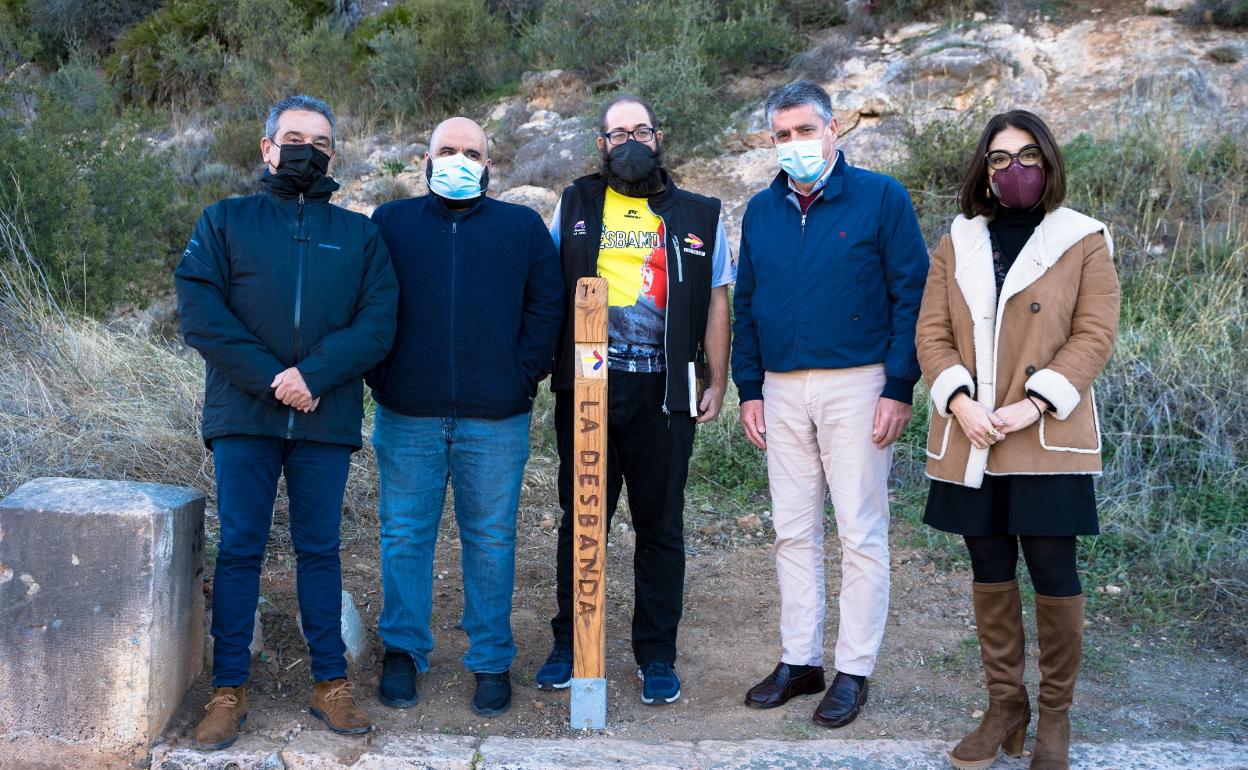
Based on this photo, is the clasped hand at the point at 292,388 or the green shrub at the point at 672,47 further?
the green shrub at the point at 672,47

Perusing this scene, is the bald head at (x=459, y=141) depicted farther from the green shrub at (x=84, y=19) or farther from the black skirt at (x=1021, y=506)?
the green shrub at (x=84, y=19)

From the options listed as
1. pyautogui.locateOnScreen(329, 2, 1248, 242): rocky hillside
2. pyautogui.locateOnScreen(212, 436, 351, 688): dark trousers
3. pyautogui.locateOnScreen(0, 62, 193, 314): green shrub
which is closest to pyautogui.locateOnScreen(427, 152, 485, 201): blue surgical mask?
pyautogui.locateOnScreen(212, 436, 351, 688): dark trousers

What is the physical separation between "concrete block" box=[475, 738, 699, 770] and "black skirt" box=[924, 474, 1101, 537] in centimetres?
113

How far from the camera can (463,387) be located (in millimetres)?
3646

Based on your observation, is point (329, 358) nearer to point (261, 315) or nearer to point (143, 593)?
point (261, 315)

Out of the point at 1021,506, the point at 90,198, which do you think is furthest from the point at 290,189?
the point at 90,198

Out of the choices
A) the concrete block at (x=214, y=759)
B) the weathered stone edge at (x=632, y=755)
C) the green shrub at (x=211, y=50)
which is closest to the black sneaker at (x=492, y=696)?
the weathered stone edge at (x=632, y=755)

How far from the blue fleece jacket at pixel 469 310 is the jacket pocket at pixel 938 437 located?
1353 millimetres

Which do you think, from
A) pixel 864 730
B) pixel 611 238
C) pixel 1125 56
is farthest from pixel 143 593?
pixel 1125 56

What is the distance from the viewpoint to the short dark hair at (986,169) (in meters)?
3.11

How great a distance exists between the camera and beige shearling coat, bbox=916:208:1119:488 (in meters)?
3.07

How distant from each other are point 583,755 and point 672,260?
1724 millimetres

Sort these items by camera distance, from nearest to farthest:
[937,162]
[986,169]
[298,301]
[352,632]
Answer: [986,169]
[298,301]
[352,632]
[937,162]

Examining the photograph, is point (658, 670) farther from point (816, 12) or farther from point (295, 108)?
point (816, 12)
